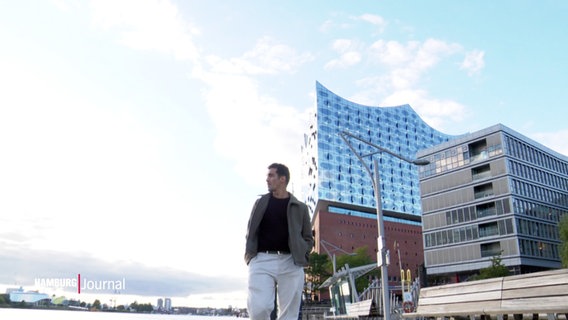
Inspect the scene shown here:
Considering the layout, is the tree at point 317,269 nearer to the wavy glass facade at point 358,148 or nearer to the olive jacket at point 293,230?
the wavy glass facade at point 358,148

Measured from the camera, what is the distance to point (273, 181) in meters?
5.23

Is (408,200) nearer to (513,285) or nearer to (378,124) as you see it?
(378,124)

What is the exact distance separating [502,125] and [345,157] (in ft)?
137

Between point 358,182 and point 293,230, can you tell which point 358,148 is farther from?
point 293,230

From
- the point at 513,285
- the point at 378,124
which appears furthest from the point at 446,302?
the point at 378,124

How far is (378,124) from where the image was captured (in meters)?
107

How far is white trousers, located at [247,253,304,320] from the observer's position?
15.5 ft

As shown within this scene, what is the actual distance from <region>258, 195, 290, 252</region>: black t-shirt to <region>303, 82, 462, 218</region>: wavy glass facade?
290ft

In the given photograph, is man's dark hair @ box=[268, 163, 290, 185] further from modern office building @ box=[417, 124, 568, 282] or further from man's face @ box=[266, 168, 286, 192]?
modern office building @ box=[417, 124, 568, 282]

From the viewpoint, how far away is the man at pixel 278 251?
486cm

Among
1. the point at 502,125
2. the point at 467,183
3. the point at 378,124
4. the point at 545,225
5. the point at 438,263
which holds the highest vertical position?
the point at 378,124

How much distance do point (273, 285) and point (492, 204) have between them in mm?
59879

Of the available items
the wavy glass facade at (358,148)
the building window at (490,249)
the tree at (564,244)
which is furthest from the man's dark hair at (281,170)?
the wavy glass facade at (358,148)

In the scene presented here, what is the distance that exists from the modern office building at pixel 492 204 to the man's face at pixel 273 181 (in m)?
55.3
